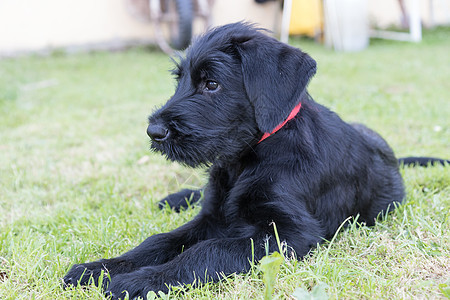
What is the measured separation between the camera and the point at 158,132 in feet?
6.84

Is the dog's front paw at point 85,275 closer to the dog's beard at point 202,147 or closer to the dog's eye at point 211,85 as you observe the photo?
the dog's beard at point 202,147

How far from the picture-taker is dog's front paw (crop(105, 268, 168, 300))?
179cm

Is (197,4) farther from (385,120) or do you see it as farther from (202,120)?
(202,120)

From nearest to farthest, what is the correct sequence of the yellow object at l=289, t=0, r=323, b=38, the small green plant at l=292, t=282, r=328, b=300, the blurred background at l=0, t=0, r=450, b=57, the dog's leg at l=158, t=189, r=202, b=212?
the small green plant at l=292, t=282, r=328, b=300, the dog's leg at l=158, t=189, r=202, b=212, the blurred background at l=0, t=0, r=450, b=57, the yellow object at l=289, t=0, r=323, b=38

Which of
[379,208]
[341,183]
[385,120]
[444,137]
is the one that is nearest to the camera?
[341,183]

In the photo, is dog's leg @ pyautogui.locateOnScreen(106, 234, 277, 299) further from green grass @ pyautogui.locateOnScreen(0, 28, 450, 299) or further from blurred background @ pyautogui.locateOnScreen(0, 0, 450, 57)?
blurred background @ pyautogui.locateOnScreen(0, 0, 450, 57)

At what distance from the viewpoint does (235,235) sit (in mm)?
2174

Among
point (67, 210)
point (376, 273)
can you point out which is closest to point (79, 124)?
point (67, 210)

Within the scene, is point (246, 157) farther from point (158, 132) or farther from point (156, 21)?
point (156, 21)

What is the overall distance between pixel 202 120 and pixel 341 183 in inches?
30.6

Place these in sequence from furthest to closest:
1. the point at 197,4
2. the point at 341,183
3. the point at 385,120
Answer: the point at 197,4, the point at 385,120, the point at 341,183

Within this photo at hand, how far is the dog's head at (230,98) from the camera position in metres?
2.08

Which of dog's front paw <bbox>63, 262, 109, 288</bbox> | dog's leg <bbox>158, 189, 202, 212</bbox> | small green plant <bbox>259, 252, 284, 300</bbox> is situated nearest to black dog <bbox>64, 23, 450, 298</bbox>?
dog's front paw <bbox>63, 262, 109, 288</bbox>

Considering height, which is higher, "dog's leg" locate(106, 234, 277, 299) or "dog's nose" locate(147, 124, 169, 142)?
"dog's nose" locate(147, 124, 169, 142)
